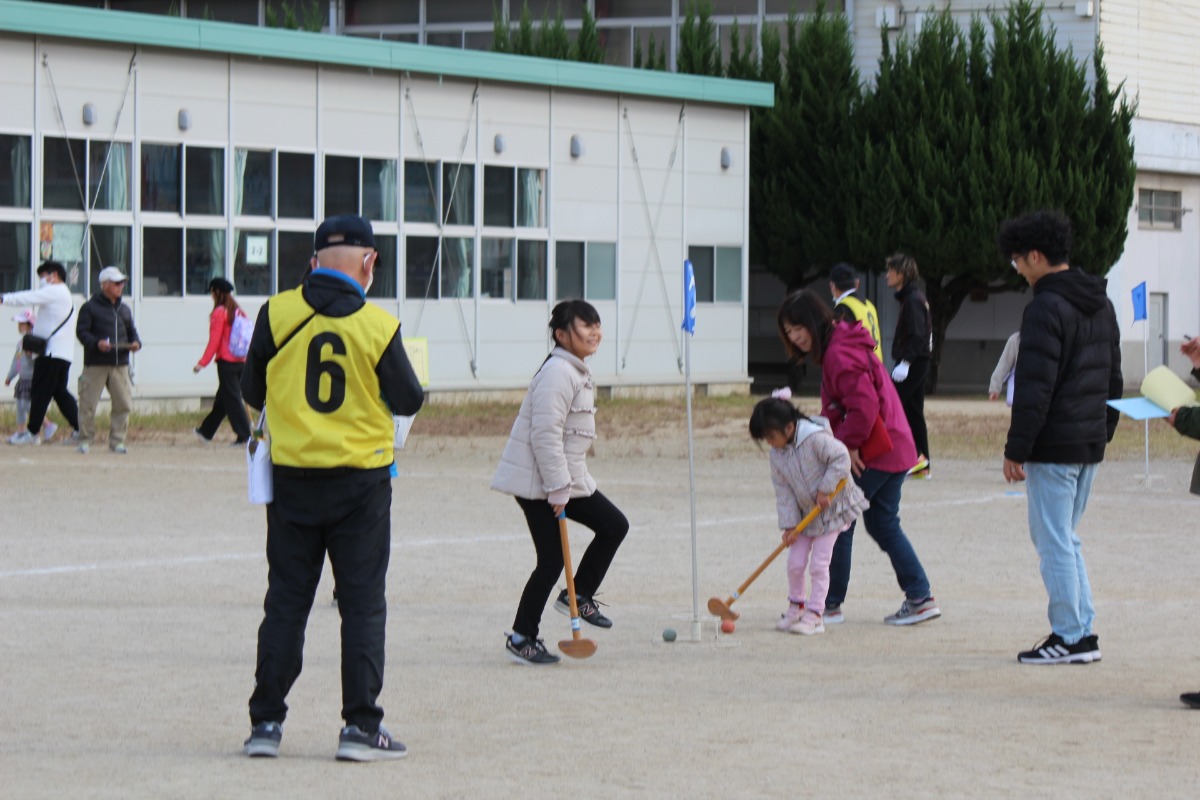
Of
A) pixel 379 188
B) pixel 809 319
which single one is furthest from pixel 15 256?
pixel 809 319

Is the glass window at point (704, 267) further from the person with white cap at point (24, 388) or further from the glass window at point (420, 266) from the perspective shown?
the person with white cap at point (24, 388)

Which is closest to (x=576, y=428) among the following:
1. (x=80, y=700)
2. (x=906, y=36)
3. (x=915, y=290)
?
(x=80, y=700)

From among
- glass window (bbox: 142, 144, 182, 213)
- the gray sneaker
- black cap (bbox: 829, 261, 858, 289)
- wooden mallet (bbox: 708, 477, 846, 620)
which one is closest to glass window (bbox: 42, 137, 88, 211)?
glass window (bbox: 142, 144, 182, 213)

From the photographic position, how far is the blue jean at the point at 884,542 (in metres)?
9.06

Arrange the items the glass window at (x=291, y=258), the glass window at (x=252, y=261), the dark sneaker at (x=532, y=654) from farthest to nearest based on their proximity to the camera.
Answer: the glass window at (x=291, y=258)
the glass window at (x=252, y=261)
the dark sneaker at (x=532, y=654)

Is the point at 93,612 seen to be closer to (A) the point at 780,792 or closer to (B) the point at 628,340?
(A) the point at 780,792

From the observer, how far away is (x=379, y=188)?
29000 mm

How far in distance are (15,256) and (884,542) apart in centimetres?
1822

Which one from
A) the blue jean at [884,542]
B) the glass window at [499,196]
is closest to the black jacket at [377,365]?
the blue jean at [884,542]

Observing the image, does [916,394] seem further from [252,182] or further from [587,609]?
[252,182]

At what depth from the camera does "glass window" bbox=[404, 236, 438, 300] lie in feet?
95.9

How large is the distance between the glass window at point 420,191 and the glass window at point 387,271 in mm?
497

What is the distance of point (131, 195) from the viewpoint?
26.0m

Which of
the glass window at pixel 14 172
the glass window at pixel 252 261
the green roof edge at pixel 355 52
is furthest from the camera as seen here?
the glass window at pixel 252 261
